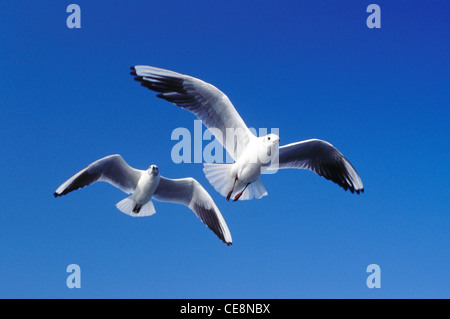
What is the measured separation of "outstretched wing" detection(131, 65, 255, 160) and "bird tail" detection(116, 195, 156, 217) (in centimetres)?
131

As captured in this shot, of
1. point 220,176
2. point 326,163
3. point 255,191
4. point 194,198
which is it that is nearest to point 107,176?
point 194,198

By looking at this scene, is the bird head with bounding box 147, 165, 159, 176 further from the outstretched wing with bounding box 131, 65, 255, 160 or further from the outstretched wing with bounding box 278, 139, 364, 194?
the outstretched wing with bounding box 278, 139, 364, 194

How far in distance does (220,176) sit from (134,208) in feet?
4.04

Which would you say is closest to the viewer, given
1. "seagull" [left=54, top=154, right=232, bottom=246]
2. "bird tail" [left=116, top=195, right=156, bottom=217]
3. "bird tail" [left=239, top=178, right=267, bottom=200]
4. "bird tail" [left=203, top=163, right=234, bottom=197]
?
"bird tail" [left=203, top=163, right=234, bottom=197]

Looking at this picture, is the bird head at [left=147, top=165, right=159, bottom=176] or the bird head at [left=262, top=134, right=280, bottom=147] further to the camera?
the bird head at [left=147, top=165, right=159, bottom=176]

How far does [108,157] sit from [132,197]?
0.55 meters

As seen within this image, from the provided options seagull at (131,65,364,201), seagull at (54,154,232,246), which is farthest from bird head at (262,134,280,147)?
seagull at (54,154,232,246)

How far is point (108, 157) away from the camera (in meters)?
4.76

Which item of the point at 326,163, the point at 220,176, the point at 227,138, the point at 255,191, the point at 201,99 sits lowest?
the point at 255,191

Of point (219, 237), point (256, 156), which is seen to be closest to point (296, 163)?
point (256, 156)

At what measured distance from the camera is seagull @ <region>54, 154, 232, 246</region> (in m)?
4.80

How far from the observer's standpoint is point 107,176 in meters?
4.96

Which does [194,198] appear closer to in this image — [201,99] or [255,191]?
[255,191]

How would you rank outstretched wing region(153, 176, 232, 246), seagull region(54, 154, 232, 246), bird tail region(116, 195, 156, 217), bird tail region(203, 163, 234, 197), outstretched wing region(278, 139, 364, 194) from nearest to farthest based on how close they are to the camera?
bird tail region(203, 163, 234, 197) → outstretched wing region(278, 139, 364, 194) → seagull region(54, 154, 232, 246) → outstretched wing region(153, 176, 232, 246) → bird tail region(116, 195, 156, 217)
